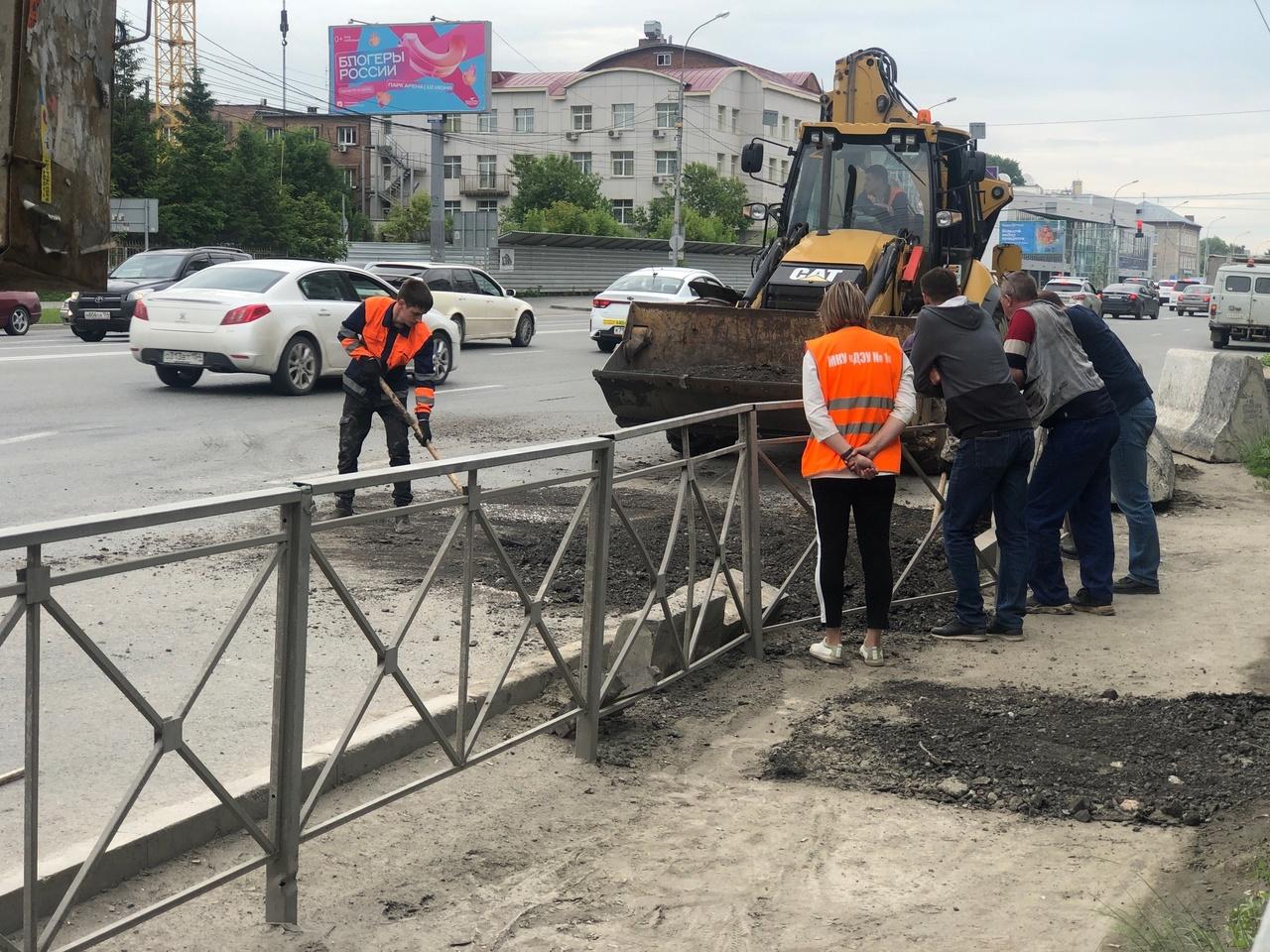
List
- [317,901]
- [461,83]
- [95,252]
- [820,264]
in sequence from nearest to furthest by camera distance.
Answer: [95,252], [317,901], [820,264], [461,83]

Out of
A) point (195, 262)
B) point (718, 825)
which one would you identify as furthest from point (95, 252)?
point (195, 262)

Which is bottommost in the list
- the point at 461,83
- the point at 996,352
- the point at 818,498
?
the point at 818,498

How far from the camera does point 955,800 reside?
4727 millimetres

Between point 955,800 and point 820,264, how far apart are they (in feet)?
28.5

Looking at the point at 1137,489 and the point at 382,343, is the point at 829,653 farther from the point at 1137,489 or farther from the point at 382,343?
the point at 382,343

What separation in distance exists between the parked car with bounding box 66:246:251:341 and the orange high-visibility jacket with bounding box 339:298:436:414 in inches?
602

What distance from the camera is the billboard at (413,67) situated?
5638 cm

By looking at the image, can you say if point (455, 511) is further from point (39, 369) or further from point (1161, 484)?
point (39, 369)

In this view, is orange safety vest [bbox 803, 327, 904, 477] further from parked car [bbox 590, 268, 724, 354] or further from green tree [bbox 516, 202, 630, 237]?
green tree [bbox 516, 202, 630, 237]

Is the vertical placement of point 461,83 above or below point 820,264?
above

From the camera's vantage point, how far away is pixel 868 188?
13.8m

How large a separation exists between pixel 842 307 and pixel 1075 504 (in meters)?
2.29

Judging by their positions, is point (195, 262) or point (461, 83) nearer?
point (195, 262)

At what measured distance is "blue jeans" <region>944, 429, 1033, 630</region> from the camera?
677cm
